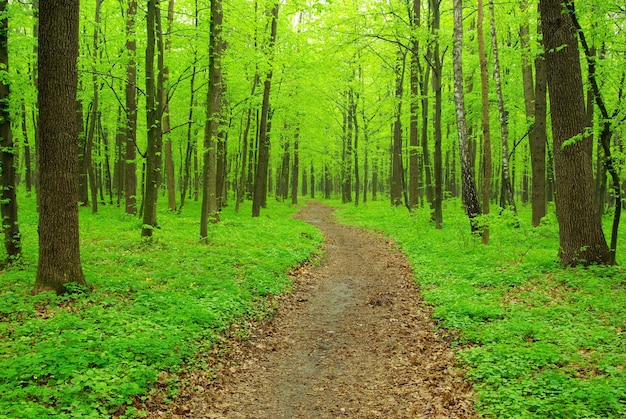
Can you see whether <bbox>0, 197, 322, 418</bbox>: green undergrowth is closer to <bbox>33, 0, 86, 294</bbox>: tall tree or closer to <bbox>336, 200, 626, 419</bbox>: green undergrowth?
<bbox>33, 0, 86, 294</bbox>: tall tree

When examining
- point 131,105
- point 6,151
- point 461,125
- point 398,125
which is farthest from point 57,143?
point 398,125

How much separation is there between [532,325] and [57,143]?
9453 mm

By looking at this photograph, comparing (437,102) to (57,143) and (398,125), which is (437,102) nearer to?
(398,125)

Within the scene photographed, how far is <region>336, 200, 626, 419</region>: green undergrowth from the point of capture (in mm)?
5086

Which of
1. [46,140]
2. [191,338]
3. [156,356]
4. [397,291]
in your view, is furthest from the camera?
[397,291]

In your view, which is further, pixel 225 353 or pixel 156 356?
pixel 225 353

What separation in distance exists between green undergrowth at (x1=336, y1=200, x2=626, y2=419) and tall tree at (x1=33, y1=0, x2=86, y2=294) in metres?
7.74

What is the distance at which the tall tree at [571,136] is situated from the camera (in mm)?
9578

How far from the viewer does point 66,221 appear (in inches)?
313

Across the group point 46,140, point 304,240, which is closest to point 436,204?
point 304,240

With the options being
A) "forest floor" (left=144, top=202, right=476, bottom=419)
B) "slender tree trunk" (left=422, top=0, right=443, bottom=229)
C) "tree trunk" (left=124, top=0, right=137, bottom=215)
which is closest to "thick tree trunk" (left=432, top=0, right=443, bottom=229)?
"slender tree trunk" (left=422, top=0, right=443, bottom=229)

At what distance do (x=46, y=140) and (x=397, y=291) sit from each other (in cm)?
897

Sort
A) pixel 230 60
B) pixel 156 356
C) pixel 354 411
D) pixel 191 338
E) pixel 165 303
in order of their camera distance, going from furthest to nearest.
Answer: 1. pixel 230 60
2. pixel 165 303
3. pixel 191 338
4. pixel 156 356
5. pixel 354 411

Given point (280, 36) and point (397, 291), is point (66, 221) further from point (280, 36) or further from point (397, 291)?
point (280, 36)
